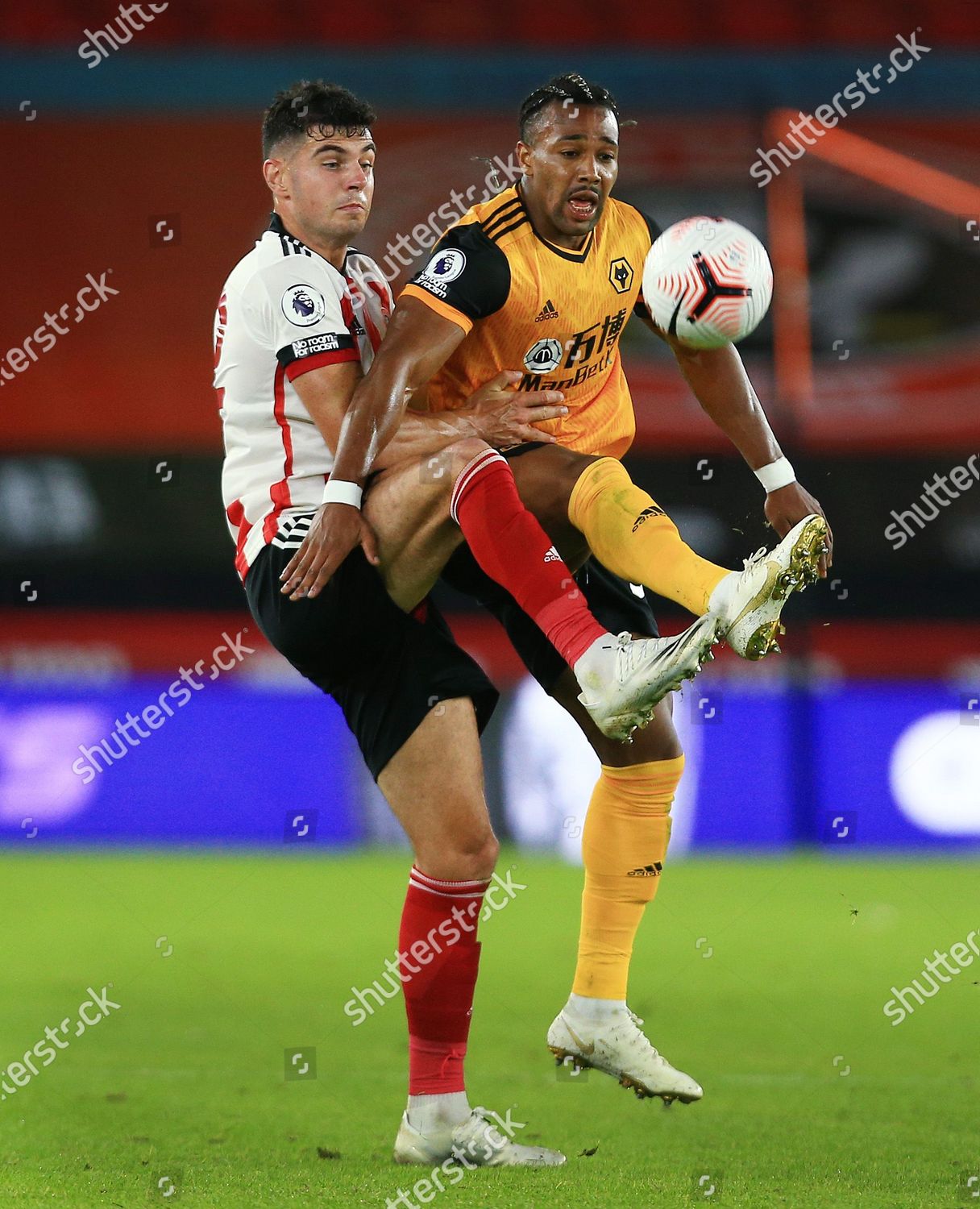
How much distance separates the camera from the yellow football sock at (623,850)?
328 centimetres

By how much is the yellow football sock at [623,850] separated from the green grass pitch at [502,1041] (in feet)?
1.38

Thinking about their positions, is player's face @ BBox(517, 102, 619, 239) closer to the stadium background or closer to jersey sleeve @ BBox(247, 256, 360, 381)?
jersey sleeve @ BBox(247, 256, 360, 381)

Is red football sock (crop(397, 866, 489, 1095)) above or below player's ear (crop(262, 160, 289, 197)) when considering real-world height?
below

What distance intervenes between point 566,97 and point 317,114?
499 mm

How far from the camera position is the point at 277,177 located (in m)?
3.16

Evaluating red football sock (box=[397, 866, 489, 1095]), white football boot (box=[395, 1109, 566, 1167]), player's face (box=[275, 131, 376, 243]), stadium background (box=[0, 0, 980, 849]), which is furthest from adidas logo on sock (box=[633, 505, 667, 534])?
stadium background (box=[0, 0, 980, 849])

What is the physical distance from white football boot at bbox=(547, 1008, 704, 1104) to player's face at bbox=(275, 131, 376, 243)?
1.65 meters

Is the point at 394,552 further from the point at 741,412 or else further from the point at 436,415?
the point at 741,412

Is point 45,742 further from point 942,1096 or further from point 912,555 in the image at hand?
point 942,1096

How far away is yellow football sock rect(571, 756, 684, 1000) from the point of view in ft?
10.7

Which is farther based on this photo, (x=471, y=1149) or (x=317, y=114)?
(x=317, y=114)

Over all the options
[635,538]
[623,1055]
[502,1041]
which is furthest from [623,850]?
[502,1041]

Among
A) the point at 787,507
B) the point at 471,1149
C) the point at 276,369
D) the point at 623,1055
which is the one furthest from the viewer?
the point at 787,507

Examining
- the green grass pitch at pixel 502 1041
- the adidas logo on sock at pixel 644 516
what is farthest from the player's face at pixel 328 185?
the green grass pitch at pixel 502 1041
